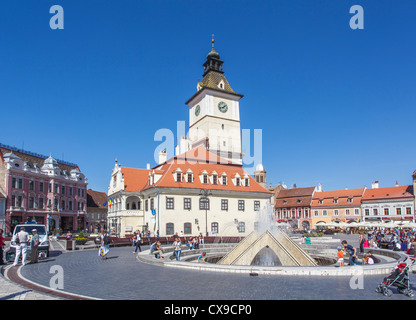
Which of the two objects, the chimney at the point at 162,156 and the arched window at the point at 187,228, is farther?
the chimney at the point at 162,156

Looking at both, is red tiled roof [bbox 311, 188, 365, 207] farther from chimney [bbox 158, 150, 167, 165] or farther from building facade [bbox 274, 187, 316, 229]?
chimney [bbox 158, 150, 167, 165]

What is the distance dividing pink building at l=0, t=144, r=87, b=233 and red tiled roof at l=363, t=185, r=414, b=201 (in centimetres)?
5925

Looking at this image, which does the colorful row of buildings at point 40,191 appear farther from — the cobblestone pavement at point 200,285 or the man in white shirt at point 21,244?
the cobblestone pavement at point 200,285

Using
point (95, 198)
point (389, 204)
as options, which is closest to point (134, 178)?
point (95, 198)

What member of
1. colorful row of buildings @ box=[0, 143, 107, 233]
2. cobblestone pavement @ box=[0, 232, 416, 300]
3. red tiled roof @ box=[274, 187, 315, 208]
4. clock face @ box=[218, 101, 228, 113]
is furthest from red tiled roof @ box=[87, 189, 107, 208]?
cobblestone pavement @ box=[0, 232, 416, 300]

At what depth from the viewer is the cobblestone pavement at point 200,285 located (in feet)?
33.3

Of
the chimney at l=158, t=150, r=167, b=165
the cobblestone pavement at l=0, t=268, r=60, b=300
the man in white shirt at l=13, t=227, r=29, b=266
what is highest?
the chimney at l=158, t=150, r=167, b=165

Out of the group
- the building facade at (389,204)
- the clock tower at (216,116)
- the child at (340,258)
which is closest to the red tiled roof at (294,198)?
the building facade at (389,204)

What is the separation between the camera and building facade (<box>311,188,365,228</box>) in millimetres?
69562

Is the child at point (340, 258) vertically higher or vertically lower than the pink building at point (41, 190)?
lower

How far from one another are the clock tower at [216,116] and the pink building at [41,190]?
2676 cm

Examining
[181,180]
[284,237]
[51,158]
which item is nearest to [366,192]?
[181,180]
